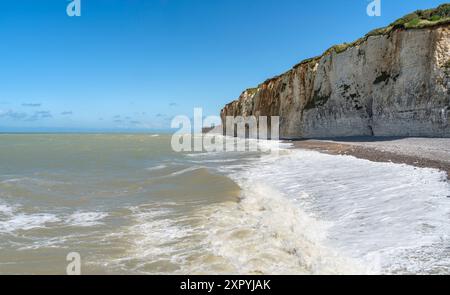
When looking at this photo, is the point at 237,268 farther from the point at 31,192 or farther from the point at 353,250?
the point at 31,192

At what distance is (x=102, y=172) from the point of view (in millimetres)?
16609

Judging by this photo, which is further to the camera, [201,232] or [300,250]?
[201,232]

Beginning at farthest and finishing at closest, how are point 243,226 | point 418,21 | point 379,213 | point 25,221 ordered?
point 418,21 < point 25,221 < point 243,226 < point 379,213

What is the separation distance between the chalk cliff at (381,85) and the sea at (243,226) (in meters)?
12.4

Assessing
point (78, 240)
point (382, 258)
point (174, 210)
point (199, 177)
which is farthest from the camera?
point (199, 177)

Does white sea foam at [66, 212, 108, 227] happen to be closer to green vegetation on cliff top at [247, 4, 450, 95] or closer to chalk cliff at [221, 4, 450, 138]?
chalk cliff at [221, 4, 450, 138]

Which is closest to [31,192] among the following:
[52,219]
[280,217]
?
[52,219]

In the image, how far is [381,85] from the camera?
2658 centimetres

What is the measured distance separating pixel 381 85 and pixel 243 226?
23646 mm

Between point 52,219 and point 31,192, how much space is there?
4209mm

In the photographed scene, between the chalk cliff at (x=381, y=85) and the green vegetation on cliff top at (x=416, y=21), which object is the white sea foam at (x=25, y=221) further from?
the green vegetation on cliff top at (x=416, y=21)

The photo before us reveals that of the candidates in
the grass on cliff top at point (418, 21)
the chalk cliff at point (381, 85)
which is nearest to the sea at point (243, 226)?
the chalk cliff at point (381, 85)

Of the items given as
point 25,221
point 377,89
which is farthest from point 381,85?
point 25,221

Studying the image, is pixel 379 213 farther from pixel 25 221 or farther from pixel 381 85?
pixel 381 85
